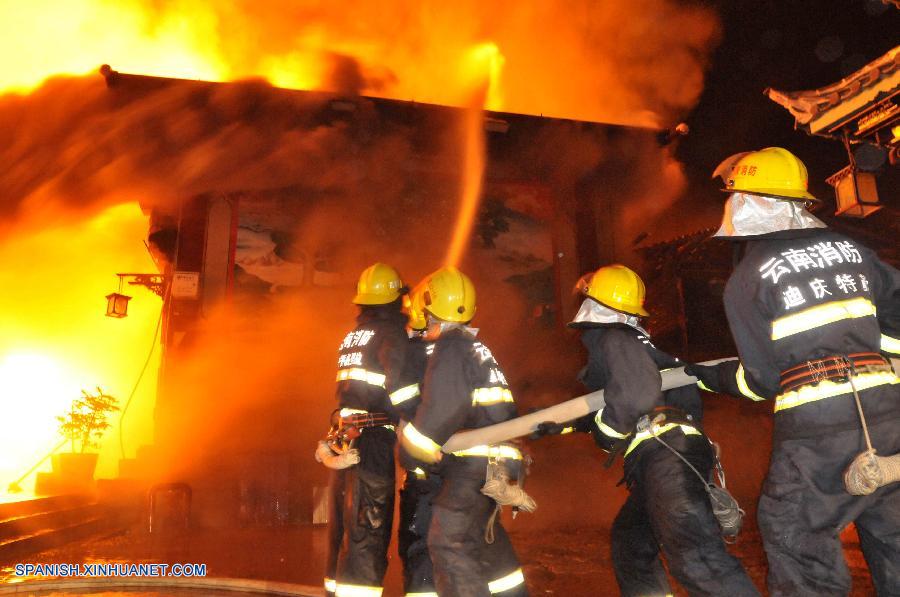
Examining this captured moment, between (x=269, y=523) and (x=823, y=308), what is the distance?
887 cm

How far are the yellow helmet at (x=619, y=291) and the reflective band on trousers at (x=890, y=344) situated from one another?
1.19 metres

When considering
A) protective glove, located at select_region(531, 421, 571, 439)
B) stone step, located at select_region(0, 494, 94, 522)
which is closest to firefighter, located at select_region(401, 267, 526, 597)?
protective glove, located at select_region(531, 421, 571, 439)

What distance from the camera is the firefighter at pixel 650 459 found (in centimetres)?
276

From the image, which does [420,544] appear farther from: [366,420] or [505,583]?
[366,420]

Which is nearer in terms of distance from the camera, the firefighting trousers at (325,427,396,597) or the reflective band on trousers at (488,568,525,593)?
the reflective band on trousers at (488,568,525,593)

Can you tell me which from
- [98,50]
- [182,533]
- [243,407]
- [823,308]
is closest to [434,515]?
[823,308]

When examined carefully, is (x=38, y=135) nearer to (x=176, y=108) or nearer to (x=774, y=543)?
(x=176, y=108)

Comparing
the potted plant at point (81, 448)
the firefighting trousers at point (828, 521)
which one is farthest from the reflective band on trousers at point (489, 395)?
the potted plant at point (81, 448)

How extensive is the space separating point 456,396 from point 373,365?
3.61 ft

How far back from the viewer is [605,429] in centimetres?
322

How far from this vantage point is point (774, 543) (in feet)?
6.95

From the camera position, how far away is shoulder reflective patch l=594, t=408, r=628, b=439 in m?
3.14

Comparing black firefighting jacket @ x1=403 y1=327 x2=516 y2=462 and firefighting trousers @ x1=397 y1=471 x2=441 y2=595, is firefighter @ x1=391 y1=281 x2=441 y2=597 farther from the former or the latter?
black firefighting jacket @ x1=403 y1=327 x2=516 y2=462

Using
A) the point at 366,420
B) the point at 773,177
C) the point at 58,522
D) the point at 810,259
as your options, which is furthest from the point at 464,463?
the point at 58,522
